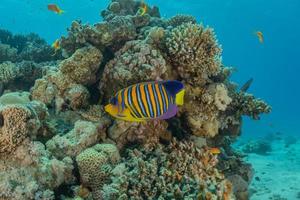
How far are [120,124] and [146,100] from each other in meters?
2.04

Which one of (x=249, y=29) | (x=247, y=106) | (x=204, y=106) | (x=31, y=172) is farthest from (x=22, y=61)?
(x=249, y=29)

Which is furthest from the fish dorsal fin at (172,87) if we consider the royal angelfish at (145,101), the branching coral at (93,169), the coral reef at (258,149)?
the coral reef at (258,149)

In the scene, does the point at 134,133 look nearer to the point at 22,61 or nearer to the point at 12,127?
the point at 12,127

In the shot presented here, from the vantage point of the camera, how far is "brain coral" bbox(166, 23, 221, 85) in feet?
20.1

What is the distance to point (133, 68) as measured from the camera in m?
6.06

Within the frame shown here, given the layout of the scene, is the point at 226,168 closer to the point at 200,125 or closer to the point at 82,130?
the point at 200,125

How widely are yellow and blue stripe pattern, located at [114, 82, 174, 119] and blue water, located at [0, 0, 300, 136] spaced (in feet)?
67.7

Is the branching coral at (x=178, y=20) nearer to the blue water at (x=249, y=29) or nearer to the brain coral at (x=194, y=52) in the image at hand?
the brain coral at (x=194, y=52)

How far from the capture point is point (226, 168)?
277 inches

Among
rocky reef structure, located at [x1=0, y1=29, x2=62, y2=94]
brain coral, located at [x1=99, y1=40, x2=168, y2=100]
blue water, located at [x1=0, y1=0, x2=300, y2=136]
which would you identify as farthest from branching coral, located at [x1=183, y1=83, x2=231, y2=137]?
blue water, located at [x1=0, y1=0, x2=300, y2=136]

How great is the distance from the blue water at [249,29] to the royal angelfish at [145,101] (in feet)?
67.6

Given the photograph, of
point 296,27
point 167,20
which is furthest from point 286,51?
point 167,20

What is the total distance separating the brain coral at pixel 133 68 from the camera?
5961 millimetres

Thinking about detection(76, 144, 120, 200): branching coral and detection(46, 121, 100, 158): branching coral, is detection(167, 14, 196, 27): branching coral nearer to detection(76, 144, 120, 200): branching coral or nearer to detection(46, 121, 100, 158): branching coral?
detection(46, 121, 100, 158): branching coral
